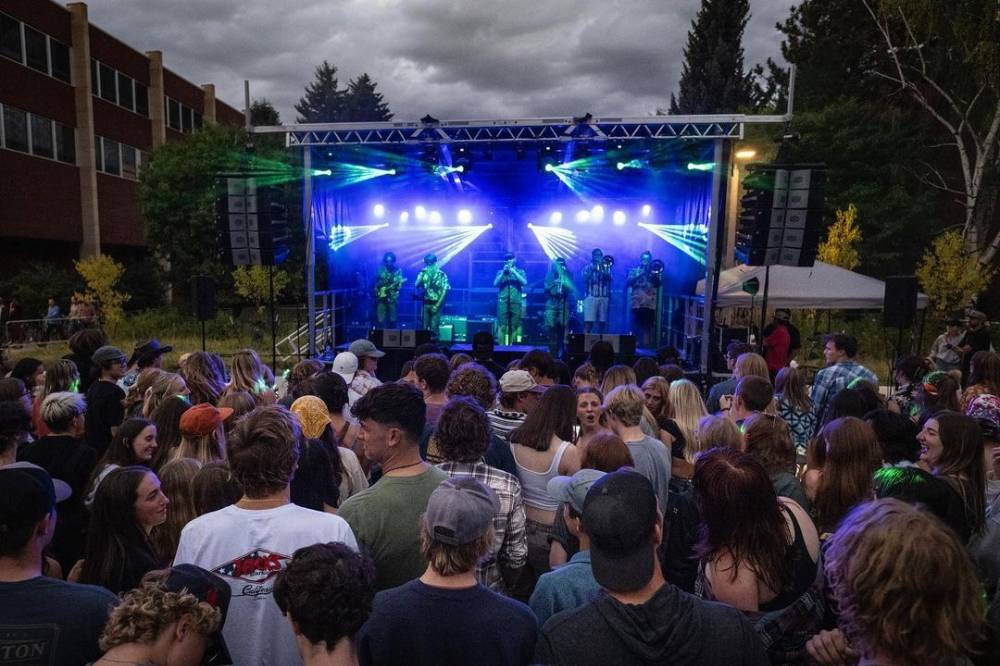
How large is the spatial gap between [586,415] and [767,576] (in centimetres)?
189

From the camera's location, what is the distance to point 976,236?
1978 cm

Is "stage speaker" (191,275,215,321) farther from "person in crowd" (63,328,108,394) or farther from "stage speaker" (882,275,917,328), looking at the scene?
"stage speaker" (882,275,917,328)

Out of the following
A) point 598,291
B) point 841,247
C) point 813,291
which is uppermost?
point 841,247

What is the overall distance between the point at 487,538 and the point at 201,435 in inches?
76.0

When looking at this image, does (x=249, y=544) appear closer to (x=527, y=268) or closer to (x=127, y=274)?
(x=527, y=268)

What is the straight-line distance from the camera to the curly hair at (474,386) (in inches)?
149

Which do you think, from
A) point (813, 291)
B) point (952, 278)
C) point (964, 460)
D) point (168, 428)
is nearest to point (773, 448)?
point (964, 460)

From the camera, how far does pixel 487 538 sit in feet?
5.56

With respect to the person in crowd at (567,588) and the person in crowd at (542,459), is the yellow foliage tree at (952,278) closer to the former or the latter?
the person in crowd at (542,459)

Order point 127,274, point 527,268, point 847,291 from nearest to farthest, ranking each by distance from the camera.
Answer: point 847,291 < point 527,268 < point 127,274

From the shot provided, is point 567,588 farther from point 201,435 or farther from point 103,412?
point 103,412

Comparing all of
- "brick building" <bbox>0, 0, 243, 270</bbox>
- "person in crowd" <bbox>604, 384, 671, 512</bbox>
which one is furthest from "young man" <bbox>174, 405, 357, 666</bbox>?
"brick building" <bbox>0, 0, 243, 270</bbox>

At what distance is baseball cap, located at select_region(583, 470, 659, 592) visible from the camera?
4.90 feet

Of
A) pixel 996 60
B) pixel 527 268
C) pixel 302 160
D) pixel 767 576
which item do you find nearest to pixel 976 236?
pixel 996 60
